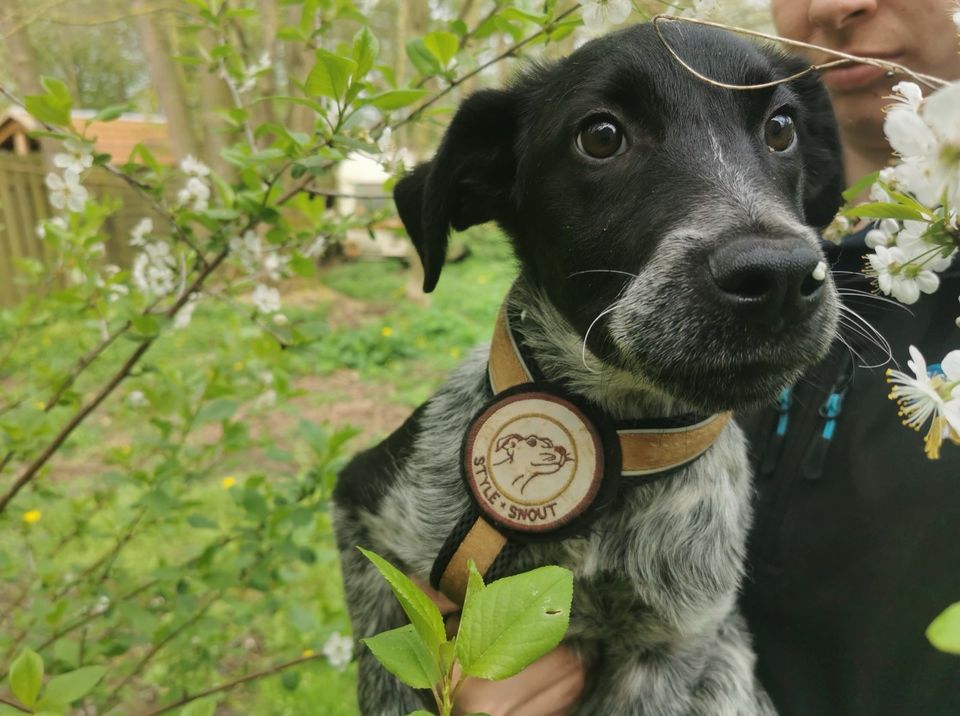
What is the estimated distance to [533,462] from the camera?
1796 mm

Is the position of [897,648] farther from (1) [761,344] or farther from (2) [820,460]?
(1) [761,344]

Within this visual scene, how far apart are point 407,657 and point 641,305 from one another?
1031 mm

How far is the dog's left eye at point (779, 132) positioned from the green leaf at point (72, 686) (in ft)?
6.44

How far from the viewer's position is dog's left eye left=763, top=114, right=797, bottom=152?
188cm

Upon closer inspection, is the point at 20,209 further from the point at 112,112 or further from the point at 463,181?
the point at 463,181

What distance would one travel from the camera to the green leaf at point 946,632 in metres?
0.53

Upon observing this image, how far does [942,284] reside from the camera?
5.96 ft

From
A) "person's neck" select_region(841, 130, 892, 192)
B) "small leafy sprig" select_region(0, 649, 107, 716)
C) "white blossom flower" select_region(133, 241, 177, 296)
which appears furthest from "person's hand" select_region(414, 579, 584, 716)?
"person's neck" select_region(841, 130, 892, 192)

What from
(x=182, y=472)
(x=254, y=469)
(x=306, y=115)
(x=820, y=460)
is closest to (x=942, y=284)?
(x=820, y=460)

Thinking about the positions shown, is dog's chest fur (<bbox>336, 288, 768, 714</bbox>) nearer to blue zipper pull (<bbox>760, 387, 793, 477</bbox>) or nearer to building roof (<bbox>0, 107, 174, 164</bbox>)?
blue zipper pull (<bbox>760, 387, 793, 477</bbox>)

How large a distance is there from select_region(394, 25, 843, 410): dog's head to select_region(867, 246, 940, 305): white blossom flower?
0.65 ft

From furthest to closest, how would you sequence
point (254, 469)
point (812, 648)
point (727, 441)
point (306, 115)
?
point (306, 115)
point (254, 469)
point (727, 441)
point (812, 648)

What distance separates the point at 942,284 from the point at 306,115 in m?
10.6

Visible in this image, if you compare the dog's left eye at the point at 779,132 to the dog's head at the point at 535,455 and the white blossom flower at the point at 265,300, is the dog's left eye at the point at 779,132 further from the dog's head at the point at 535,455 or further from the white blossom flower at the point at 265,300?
the white blossom flower at the point at 265,300
